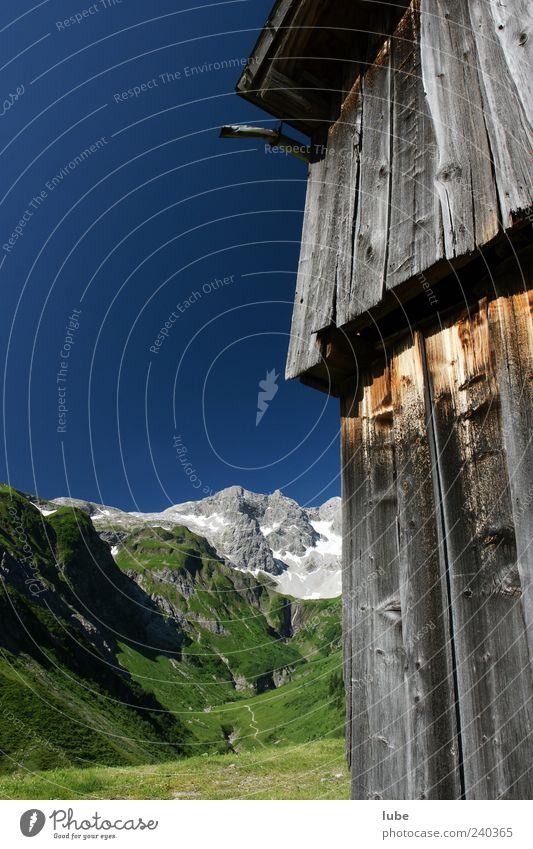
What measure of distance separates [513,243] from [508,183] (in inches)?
13.2

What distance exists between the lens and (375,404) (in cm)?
383

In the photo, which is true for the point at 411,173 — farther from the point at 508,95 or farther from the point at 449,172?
the point at 508,95

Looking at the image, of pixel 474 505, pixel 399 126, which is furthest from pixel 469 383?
pixel 399 126

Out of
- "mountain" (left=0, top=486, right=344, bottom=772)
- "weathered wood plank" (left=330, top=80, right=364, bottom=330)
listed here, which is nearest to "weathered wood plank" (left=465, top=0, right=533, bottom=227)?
"weathered wood plank" (left=330, top=80, right=364, bottom=330)

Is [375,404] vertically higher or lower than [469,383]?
higher

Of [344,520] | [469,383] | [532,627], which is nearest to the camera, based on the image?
[532,627]

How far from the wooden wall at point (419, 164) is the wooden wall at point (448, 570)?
510mm

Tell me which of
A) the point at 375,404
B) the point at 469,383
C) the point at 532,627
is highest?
the point at 375,404

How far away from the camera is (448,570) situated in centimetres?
295

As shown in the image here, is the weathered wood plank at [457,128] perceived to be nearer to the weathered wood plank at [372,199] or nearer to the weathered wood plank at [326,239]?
the weathered wood plank at [372,199]

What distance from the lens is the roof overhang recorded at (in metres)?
4.70

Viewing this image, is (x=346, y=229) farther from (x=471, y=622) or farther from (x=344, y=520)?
(x=471, y=622)
